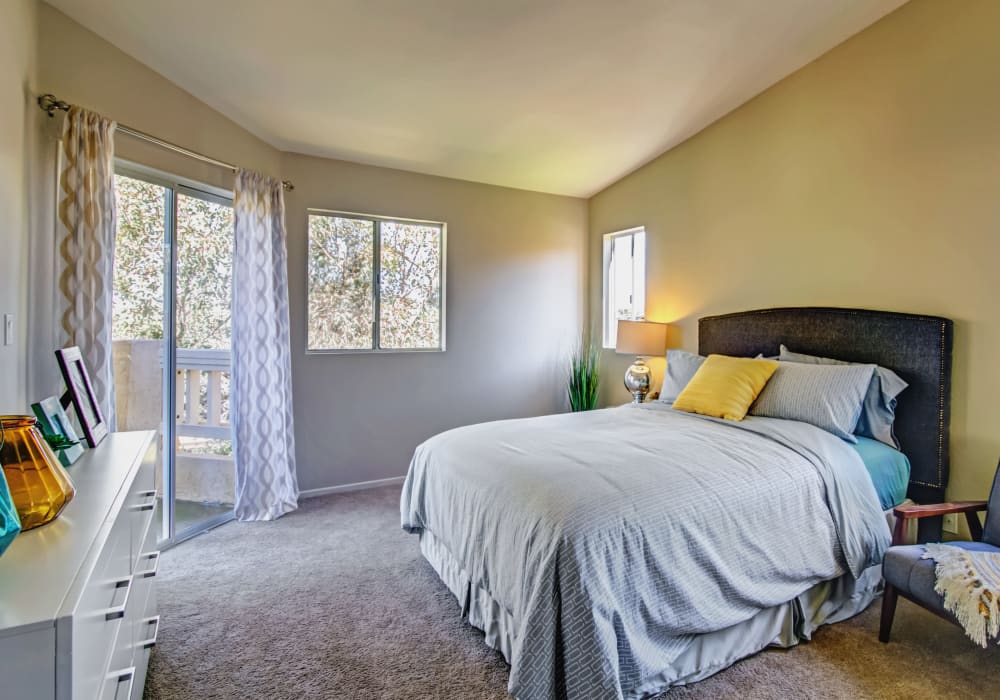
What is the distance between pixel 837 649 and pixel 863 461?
0.81 meters

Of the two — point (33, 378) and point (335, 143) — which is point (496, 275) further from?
point (33, 378)

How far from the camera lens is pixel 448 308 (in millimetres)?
4168

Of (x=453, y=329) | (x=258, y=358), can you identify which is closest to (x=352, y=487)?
(x=258, y=358)

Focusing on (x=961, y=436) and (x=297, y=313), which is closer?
(x=961, y=436)

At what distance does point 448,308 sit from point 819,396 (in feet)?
8.78

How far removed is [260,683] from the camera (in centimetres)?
176

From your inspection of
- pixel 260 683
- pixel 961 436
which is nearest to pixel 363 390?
pixel 260 683

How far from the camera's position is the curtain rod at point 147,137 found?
82.9 inches

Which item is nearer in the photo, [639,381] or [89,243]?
[89,243]

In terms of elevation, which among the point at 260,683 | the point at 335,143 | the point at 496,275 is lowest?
the point at 260,683

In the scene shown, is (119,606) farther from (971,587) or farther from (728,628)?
(971,587)

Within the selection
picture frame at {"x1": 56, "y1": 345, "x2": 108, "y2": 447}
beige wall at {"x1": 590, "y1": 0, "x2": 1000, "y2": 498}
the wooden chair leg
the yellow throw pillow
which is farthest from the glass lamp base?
picture frame at {"x1": 56, "y1": 345, "x2": 108, "y2": 447}

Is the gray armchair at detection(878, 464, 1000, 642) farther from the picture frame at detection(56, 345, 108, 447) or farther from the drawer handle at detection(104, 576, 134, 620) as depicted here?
the picture frame at detection(56, 345, 108, 447)

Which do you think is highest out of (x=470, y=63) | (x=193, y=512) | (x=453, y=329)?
(x=470, y=63)
